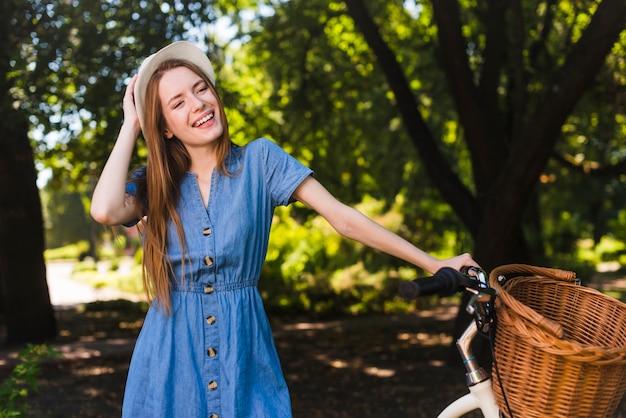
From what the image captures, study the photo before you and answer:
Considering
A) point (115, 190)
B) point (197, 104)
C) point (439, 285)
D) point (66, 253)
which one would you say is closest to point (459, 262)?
point (439, 285)

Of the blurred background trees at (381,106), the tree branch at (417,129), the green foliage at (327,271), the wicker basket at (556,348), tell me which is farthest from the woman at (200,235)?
the green foliage at (327,271)

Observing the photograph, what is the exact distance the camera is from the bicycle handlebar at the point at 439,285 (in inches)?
69.0

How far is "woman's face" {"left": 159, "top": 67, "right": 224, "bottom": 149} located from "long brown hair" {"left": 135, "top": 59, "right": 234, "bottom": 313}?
21 millimetres

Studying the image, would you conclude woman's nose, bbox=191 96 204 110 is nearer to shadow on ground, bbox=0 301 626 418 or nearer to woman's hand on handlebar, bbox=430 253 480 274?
woman's hand on handlebar, bbox=430 253 480 274

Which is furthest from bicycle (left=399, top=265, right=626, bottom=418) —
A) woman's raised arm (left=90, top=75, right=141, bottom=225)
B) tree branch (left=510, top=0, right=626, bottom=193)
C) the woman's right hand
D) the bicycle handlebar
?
tree branch (left=510, top=0, right=626, bottom=193)

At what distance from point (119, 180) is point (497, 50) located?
6274 millimetres

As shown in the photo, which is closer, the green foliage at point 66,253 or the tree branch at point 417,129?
the tree branch at point 417,129

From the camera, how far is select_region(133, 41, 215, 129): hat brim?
8.05ft

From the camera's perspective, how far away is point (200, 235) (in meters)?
2.38

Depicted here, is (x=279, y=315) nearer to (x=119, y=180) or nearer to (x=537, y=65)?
(x=537, y=65)

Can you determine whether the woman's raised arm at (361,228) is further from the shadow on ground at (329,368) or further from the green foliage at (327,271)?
the green foliage at (327,271)

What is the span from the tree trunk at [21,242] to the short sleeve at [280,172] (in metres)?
7.18

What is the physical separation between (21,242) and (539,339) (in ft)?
27.3

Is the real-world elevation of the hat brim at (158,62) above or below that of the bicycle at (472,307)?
A: above
